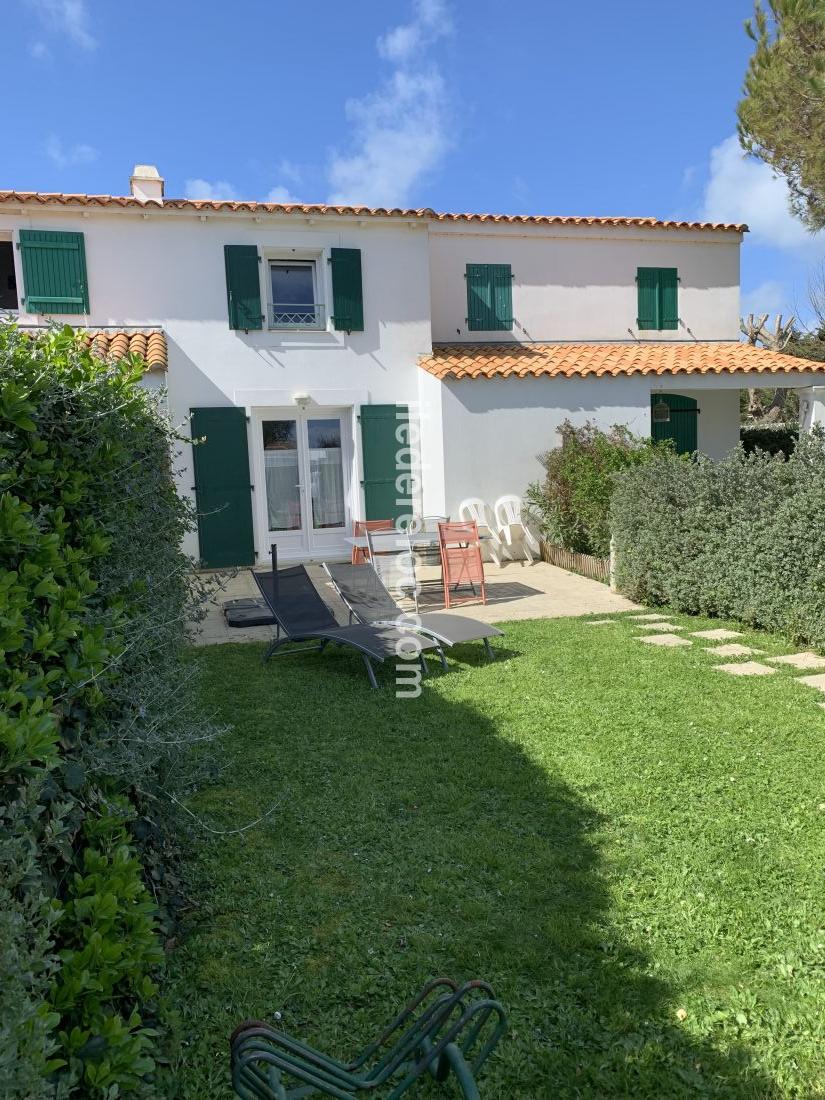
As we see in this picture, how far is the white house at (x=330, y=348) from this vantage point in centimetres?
1189

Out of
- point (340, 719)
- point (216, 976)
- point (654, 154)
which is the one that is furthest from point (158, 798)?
point (654, 154)

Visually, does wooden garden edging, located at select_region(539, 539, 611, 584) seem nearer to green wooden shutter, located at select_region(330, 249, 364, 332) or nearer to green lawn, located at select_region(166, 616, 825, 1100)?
green wooden shutter, located at select_region(330, 249, 364, 332)

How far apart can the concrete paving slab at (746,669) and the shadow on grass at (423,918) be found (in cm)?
202

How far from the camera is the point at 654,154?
17672 mm

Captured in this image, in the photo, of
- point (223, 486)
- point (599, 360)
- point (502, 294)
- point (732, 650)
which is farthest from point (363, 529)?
point (732, 650)

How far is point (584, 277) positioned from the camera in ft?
48.5

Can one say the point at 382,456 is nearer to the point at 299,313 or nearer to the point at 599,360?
the point at 299,313

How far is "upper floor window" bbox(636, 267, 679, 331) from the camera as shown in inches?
596

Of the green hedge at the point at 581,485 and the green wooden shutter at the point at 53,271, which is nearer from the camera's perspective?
the green hedge at the point at 581,485

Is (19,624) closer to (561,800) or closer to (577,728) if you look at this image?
(561,800)

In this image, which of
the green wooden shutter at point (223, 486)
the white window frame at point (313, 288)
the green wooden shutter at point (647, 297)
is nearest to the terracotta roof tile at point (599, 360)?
the green wooden shutter at point (647, 297)

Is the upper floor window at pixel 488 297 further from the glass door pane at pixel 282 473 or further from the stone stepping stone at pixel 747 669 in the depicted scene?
the stone stepping stone at pixel 747 669

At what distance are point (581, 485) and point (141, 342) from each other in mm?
6841

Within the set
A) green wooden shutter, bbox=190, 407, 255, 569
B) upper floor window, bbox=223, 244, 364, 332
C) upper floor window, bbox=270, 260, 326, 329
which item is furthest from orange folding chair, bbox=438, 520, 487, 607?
upper floor window, bbox=270, 260, 326, 329
